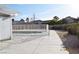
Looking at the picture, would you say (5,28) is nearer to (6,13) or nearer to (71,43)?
(6,13)

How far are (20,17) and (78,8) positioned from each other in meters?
3.21

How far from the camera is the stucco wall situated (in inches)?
421

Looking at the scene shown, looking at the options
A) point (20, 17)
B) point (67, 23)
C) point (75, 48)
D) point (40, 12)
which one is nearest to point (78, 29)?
point (67, 23)

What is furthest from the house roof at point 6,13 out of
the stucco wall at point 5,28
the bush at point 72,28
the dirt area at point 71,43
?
the bush at point 72,28

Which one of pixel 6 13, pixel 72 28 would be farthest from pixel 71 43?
pixel 6 13

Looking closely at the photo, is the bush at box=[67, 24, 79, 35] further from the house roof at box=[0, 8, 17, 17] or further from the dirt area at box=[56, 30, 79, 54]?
the house roof at box=[0, 8, 17, 17]

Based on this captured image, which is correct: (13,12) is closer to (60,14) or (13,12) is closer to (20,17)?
(20,17)

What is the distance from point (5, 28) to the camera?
11.1m

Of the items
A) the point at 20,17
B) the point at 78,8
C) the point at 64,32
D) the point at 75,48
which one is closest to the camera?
the point at 75,48

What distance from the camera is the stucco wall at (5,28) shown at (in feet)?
35.1

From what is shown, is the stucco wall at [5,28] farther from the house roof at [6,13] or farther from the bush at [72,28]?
the bush at [72,28]

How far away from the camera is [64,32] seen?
452 inches
